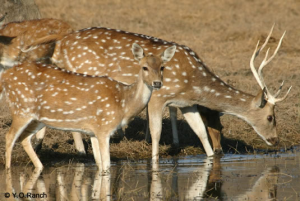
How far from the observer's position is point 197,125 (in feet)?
34.7

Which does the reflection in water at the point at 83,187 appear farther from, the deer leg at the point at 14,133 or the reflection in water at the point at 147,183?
the deer leg at the point at 14,133

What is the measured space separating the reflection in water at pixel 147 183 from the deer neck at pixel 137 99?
787 mm

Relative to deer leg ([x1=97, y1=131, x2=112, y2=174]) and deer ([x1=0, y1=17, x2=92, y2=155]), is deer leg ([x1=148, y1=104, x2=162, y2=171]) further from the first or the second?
deer ([x1=0, y1=17, x2=92, y2=155])

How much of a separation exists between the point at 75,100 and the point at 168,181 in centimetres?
184

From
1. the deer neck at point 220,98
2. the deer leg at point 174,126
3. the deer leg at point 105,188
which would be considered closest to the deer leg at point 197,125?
the deer neck at point 220,98

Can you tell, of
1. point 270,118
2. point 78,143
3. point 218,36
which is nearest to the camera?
point 78,143

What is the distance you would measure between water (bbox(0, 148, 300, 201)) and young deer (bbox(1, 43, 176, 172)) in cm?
43

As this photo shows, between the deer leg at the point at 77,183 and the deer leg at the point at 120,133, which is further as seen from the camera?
the deer leg at the point at 120,133

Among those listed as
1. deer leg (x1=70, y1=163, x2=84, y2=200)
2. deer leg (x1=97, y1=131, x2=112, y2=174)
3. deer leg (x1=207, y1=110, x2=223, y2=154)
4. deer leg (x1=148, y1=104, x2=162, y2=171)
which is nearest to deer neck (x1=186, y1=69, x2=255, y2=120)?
deer leg (x1=207, y1=110, x2=223, y2=154)

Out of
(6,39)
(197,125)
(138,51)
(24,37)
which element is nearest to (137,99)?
(138,51)

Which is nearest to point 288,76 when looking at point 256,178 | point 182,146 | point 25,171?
point 182,146

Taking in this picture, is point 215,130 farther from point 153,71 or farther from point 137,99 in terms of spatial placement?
point 153,71

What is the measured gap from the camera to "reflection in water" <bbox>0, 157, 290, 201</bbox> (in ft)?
23.9

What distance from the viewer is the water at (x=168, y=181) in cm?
730
